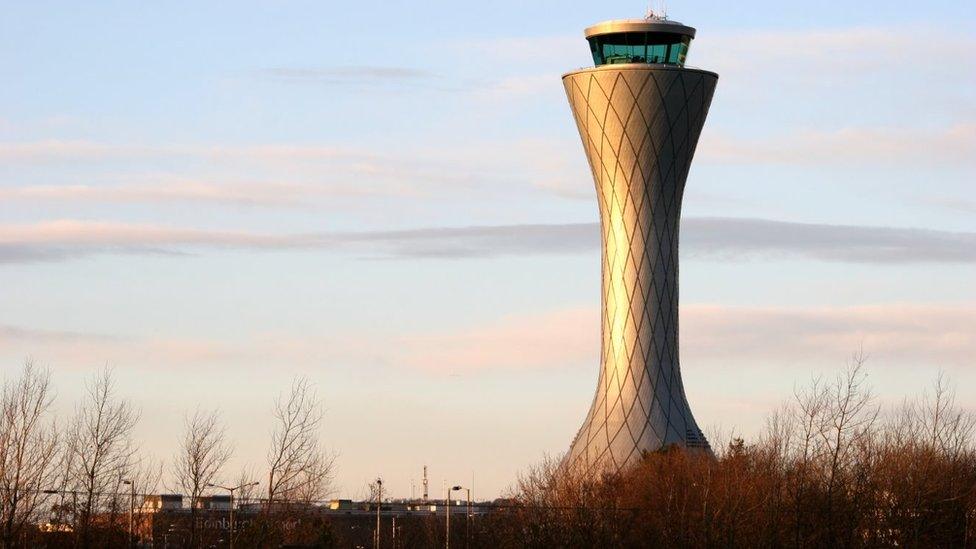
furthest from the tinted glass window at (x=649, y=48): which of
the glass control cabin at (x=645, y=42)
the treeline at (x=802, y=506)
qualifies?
the treeline at (x=802, y=506)

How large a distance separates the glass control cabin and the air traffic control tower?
0.07 meters

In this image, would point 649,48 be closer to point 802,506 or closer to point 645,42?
point 645,42

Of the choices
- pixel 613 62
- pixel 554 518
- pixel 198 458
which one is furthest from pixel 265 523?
pixel 613 62

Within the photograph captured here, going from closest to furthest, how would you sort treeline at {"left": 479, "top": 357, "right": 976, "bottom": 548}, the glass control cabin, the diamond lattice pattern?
treeline at {"left": 479, "top": 357, "right": 976, "bottom": 548} < the diamond lattice pattern < the glass control cabin

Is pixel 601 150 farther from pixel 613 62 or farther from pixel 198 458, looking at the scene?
pixel 198 458

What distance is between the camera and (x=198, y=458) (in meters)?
65.2

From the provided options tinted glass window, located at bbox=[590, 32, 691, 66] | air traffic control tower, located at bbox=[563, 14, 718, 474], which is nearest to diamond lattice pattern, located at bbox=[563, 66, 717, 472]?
air traffic control tower, located at bbox=[563, 14, 718, 474]

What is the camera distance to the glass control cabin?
130625 millimetres

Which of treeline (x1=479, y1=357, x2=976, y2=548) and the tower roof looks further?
the tower roof

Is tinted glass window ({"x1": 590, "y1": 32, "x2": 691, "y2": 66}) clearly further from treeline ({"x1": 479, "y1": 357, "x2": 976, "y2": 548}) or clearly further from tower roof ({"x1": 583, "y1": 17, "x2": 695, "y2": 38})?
treeline ({"x1": 479, "y1": 357, "x2": 976, "y2": 548})

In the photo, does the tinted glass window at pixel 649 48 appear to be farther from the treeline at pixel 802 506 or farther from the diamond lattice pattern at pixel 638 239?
the treeline at pixel 802 506

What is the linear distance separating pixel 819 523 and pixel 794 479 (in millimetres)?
4114

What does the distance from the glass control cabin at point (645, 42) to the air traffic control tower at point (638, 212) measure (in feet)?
0.23

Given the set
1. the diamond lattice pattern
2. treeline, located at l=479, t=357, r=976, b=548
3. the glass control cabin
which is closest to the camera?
treeline, located at l=479, t=357, r=976, b=548
